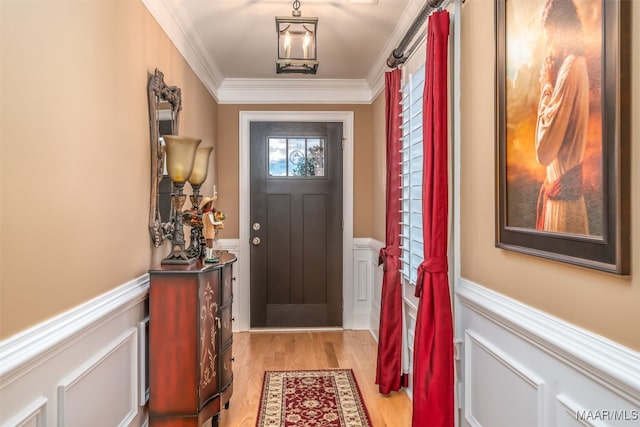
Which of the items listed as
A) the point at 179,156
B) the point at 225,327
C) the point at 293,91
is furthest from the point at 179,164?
the point at 293,91

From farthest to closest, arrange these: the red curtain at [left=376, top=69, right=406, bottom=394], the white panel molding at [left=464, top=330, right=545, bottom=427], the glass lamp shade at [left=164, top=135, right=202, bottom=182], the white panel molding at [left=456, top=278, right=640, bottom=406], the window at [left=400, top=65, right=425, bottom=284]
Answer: the red curtain at [left=376, top=69, right=406, bottom=394] → the window at [left=400, top=65, right=425, bottom=284] → the glass lamp shade at [left=164, top=135, right=202, bottom=182] → the white panel molding at [left=464, top=330, right=545, bottom=427] → the white panel molding at [left=456, top=278, right=640, bottom=406]

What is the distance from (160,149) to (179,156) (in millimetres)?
192

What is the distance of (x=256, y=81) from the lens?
14.2 feet

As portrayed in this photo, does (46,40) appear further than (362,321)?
No

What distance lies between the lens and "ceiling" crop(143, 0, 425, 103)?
268 centimetres

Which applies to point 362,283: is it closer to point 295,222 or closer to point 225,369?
point 295,222

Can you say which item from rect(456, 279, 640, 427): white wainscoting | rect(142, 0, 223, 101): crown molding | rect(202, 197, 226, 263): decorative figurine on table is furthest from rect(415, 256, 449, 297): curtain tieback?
rect(142, 0, 223, 101): crown molding

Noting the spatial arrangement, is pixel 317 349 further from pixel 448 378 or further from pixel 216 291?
pixel 448 378

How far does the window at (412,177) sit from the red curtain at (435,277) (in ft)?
1.29

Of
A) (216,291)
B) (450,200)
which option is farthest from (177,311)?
(450,200)

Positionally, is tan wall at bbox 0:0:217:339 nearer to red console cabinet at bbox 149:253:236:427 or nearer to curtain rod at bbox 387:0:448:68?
red console cabinet at bbox 149:253:236:427

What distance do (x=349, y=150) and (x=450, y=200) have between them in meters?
2.44

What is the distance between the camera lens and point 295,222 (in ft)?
14.6

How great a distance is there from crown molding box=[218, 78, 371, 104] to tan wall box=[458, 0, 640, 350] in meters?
2.43
